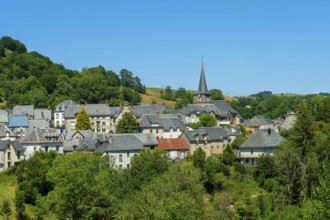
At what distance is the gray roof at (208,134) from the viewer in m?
78.6

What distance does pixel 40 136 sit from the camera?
74.6 metres

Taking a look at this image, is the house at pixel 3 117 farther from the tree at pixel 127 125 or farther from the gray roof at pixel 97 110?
the tree at pixel 127 125

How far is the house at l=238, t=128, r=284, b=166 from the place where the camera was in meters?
74.0

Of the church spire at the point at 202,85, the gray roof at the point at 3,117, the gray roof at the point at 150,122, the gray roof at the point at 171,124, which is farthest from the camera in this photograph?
the church spire at the point at 202,85

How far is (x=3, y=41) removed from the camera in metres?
183

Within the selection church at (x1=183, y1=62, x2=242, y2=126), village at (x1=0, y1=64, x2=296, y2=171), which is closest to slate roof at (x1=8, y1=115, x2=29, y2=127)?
village at (x1=0, y1=64, x2=296, y2=171)

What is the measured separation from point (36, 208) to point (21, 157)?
55.4ft

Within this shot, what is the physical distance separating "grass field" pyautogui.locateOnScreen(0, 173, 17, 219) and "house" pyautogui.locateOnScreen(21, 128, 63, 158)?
29.1 ft

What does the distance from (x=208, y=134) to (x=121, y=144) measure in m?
15.7

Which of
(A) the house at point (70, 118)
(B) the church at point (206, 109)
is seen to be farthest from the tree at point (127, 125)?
(B) the church at point (206, 109)

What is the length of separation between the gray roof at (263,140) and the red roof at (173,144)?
8.98 metres

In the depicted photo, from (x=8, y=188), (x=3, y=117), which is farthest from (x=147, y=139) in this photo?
(x=3, y=117)

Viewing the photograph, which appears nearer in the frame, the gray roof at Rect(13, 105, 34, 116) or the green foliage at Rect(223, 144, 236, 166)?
the green foliage at Rect(223, 144, 236, 166)

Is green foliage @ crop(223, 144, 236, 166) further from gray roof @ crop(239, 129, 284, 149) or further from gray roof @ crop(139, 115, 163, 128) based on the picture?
gray roof @ crop(139, 115, 163, 128)
